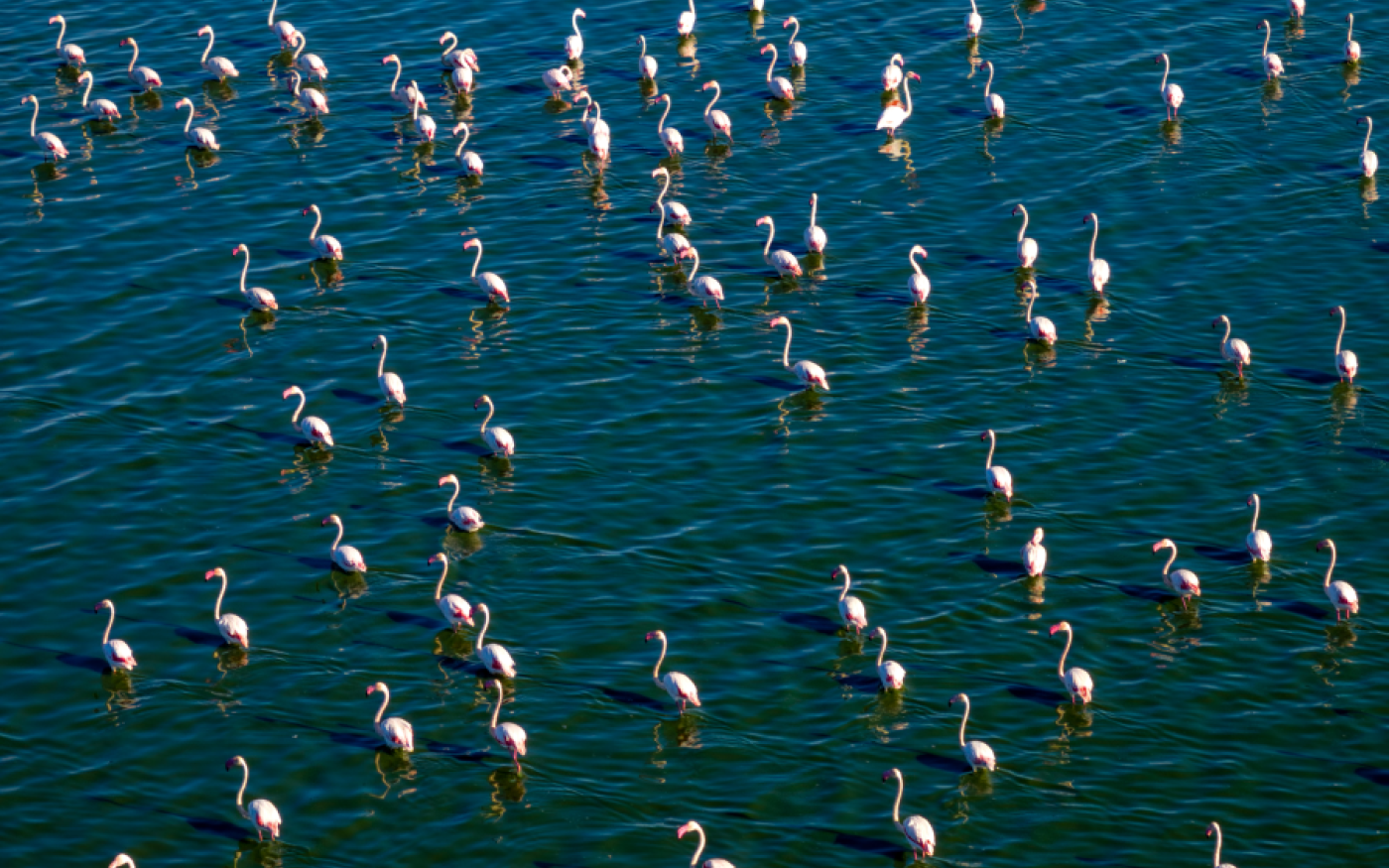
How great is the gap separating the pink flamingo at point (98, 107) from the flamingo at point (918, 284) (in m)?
25.6

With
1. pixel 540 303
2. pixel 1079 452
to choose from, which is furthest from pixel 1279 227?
pixel 540 303

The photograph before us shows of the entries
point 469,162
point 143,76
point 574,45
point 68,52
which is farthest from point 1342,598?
point 68,52

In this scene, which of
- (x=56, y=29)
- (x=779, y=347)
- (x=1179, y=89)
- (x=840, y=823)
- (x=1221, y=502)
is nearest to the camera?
(x=840, y=823)

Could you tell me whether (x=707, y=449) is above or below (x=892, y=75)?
below

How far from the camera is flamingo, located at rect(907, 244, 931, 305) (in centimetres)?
4522

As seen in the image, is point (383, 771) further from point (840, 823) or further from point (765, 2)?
point (765, 2)

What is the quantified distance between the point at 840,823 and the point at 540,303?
1952 cm

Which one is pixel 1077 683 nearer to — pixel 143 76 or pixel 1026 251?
pixel 1026 251

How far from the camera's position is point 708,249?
4828 centimetres

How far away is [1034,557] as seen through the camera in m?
36.3

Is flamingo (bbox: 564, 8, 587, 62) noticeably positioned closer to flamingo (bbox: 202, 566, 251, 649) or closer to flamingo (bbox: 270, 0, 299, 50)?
flamingo (bbox: 270, 0, 299, 50)

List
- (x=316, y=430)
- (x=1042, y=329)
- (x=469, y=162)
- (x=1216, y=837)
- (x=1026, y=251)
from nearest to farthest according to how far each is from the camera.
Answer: (x=1216, y=837) → (x=316, y=430) → (x=1042, y=329) → (x=1026, y=251) → (x=469, y=162)

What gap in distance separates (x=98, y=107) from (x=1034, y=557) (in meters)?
33.6

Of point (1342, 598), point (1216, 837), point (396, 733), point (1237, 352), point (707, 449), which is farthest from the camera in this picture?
point (1237, 352)
